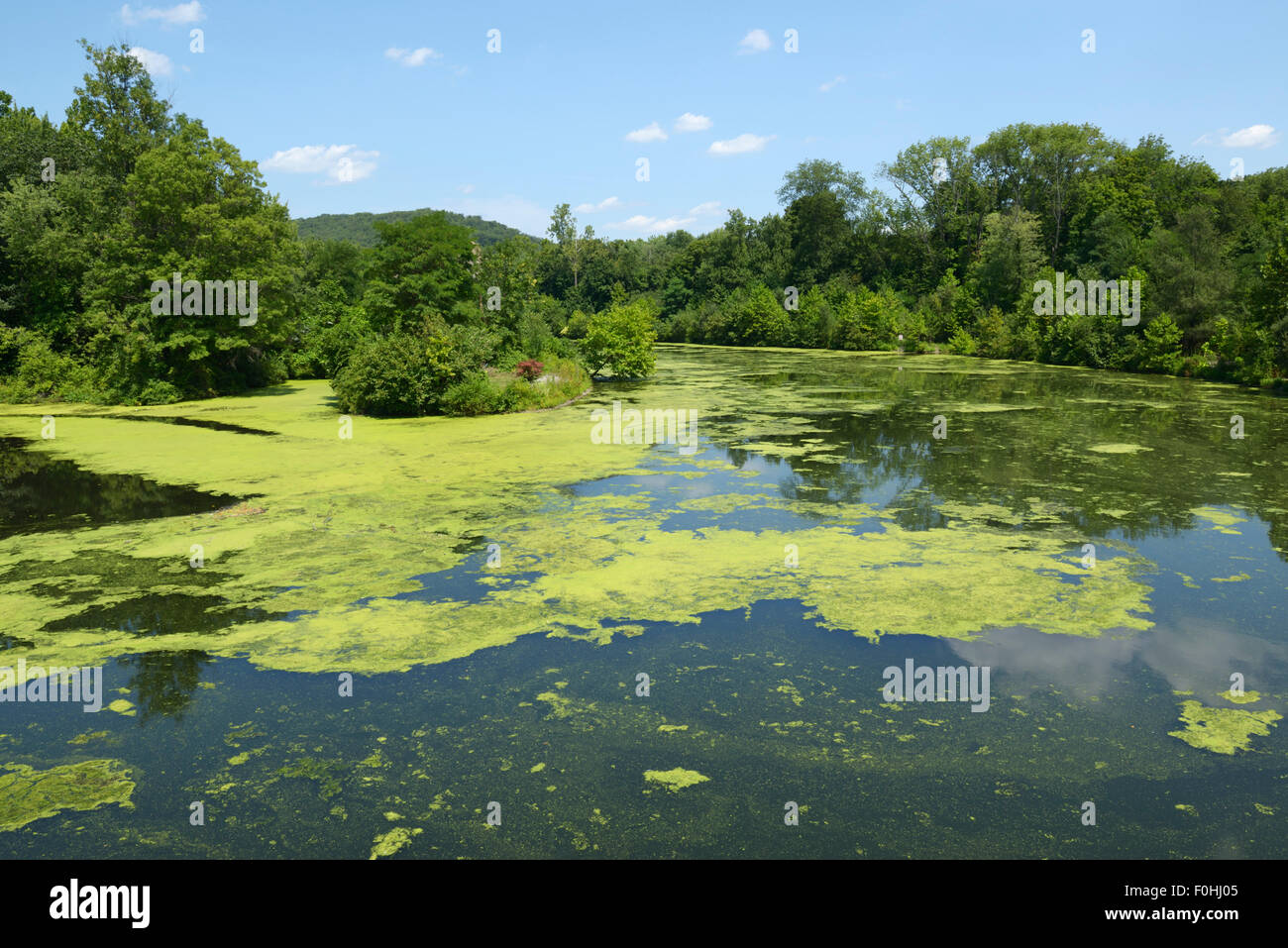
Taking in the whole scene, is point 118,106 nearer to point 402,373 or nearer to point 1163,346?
point 402,373

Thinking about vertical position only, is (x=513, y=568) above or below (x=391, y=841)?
above

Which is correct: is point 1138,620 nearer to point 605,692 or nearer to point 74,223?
point 605,692

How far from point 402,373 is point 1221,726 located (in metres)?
18.0

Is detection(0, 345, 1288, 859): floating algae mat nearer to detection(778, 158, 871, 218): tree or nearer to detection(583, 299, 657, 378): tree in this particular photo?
detection(583, 299, 657, 378): tree

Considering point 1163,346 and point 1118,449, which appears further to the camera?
point 1163,346

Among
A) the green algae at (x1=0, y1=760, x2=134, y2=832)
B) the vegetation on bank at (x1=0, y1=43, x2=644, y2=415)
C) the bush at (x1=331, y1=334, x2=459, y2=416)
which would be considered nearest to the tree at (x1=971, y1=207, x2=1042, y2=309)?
the vegetation on bank at (x1=0, y1=43, x2=644, y2=415)

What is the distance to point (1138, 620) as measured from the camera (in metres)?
6.64

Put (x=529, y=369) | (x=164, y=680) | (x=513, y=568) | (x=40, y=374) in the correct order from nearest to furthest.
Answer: (x=164, y=680) → (x=513, y=568) → (x=529, y=369) → (x=40, y=374)

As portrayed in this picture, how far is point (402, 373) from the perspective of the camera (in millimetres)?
19516

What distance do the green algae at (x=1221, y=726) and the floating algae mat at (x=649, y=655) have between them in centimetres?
4

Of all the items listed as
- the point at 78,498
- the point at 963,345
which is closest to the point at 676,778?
the point at 78,498

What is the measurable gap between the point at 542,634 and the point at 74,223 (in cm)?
2728

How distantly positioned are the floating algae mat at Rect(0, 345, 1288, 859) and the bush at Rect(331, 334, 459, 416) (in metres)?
6.37

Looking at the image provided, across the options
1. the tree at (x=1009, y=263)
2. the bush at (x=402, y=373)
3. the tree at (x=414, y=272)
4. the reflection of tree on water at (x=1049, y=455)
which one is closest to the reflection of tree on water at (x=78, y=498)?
the bush at (x=402, y=373)
